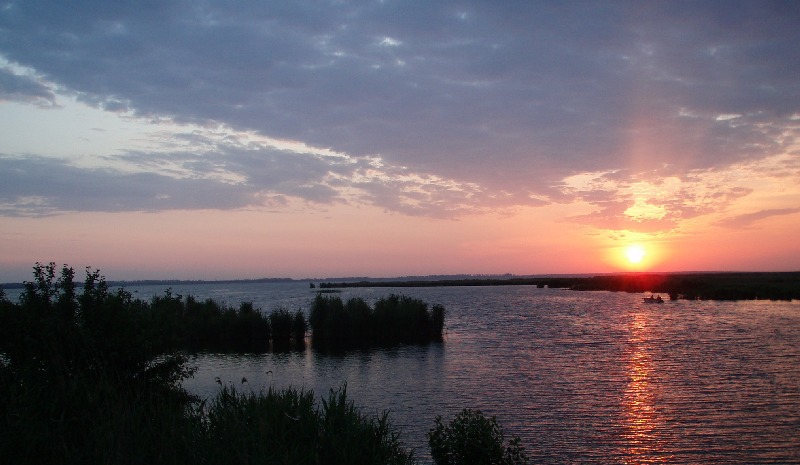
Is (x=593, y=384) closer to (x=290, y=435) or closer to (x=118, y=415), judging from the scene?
(x=290, y=435)

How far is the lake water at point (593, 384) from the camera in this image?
15602 mm

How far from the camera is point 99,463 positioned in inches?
278

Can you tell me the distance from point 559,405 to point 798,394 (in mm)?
8637

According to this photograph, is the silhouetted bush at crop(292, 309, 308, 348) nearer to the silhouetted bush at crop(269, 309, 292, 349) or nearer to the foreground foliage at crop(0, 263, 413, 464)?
the silhouetted bush at crop(269, 309, 292, 349)

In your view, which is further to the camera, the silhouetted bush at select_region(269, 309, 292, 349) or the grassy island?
the silhouetted bush at select_region(269, 309, 292, 349)

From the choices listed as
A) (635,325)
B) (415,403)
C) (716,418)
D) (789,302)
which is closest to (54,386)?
(415,403)

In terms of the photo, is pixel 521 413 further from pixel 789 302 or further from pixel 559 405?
pixel 789 302

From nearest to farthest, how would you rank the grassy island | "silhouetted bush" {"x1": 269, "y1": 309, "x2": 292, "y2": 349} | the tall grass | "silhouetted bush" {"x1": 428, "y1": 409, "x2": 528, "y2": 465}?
1. the grassy island
2. "silhouetted bush" {"x1": 428, "y1": 409, "x2": 528, "y2": 465}
3. the tall grass
4. "silhouetted bush" {"x1": 269, "y1": 309, "x2": 292, "y2": 349}

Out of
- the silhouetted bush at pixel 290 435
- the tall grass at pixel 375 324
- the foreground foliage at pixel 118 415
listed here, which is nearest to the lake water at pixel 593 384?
the tall grass at pixel 375 324

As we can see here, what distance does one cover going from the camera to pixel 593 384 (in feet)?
76.1

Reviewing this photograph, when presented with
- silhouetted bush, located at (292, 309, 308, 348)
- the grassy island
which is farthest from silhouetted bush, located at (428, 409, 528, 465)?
silhouetted bush, located at (292, 309, 308, 348)

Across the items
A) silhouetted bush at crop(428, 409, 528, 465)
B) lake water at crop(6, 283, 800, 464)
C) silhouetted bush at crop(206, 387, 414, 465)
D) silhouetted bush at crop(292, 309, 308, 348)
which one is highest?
silhouetted bush at crop(206, 387, 414, 465)

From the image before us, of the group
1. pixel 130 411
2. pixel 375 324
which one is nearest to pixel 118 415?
pixel 130 411

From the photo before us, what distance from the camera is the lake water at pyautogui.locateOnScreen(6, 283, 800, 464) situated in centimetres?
1560
